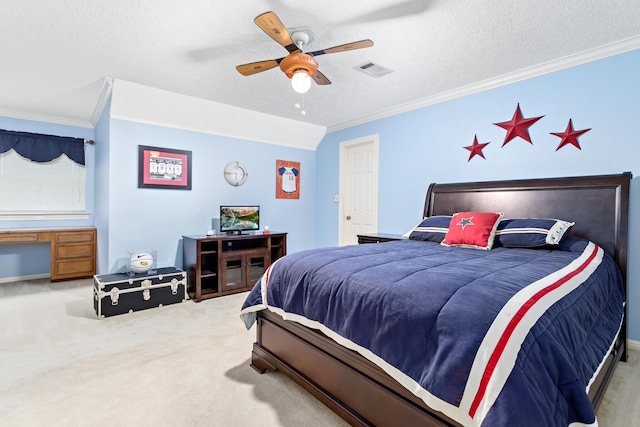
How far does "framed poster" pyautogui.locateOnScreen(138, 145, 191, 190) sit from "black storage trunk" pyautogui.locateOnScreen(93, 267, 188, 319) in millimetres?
1106

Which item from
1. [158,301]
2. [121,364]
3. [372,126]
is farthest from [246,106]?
[121,364]

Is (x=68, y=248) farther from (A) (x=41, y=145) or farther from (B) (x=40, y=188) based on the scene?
(A) (x=41, y=145)

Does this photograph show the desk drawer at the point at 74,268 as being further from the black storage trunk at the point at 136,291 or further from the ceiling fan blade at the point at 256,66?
the ceiling fan blade at the point at 256,66

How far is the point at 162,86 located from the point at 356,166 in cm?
285

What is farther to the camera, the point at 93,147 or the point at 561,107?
the point at 93,147

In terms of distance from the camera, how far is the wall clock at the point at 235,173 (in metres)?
4.66

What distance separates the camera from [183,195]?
14.0 ft

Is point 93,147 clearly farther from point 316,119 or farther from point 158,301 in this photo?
point 316,119

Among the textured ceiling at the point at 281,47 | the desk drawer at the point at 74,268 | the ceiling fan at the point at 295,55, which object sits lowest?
the desk drawer at the point at 74,268

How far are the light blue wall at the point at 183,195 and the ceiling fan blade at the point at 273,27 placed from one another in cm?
265

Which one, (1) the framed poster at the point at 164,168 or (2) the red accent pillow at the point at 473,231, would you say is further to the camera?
(1) the framed poster at the point at 164,168

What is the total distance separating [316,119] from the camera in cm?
491

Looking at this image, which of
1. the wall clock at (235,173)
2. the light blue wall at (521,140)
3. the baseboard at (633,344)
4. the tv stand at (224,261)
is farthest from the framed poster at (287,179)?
the baseboard at (633,344)

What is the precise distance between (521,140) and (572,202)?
2.61 ft
